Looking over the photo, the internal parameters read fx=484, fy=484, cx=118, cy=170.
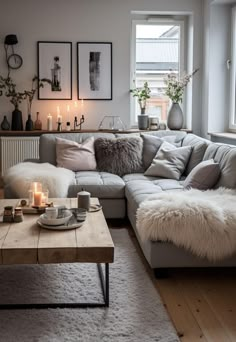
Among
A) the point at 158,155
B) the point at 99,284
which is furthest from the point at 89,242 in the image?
the point at 158,155

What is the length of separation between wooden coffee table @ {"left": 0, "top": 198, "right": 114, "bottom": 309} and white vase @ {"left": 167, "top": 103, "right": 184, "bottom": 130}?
3436 millimetres

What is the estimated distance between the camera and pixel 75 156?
194 inches

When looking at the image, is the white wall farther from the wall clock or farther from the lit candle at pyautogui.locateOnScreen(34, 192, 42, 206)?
the lit candle at pyautogui.locateOnScreen(34, 192, 42, 206)

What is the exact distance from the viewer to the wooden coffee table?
246cm

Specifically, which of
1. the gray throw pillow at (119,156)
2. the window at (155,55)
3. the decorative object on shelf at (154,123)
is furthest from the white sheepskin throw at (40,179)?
the window at (155,55)

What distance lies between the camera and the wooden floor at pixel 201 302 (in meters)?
2.43

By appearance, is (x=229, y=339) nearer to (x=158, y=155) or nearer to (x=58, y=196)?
(x=58, y=196)

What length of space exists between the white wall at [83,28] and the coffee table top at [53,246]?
3662 mm

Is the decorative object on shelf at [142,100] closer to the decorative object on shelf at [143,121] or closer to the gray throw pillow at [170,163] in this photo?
the decorative object on shelf at [143,121]

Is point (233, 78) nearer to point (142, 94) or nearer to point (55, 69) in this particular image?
point (142, 94)

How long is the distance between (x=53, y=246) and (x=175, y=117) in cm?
394

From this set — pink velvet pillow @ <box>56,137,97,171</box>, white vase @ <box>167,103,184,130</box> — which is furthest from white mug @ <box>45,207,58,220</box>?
white vase @ <box>167,103,184,130</box>

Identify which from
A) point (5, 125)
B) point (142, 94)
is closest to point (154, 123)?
point (142, 94)

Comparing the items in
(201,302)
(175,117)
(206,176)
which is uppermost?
(175,117)
